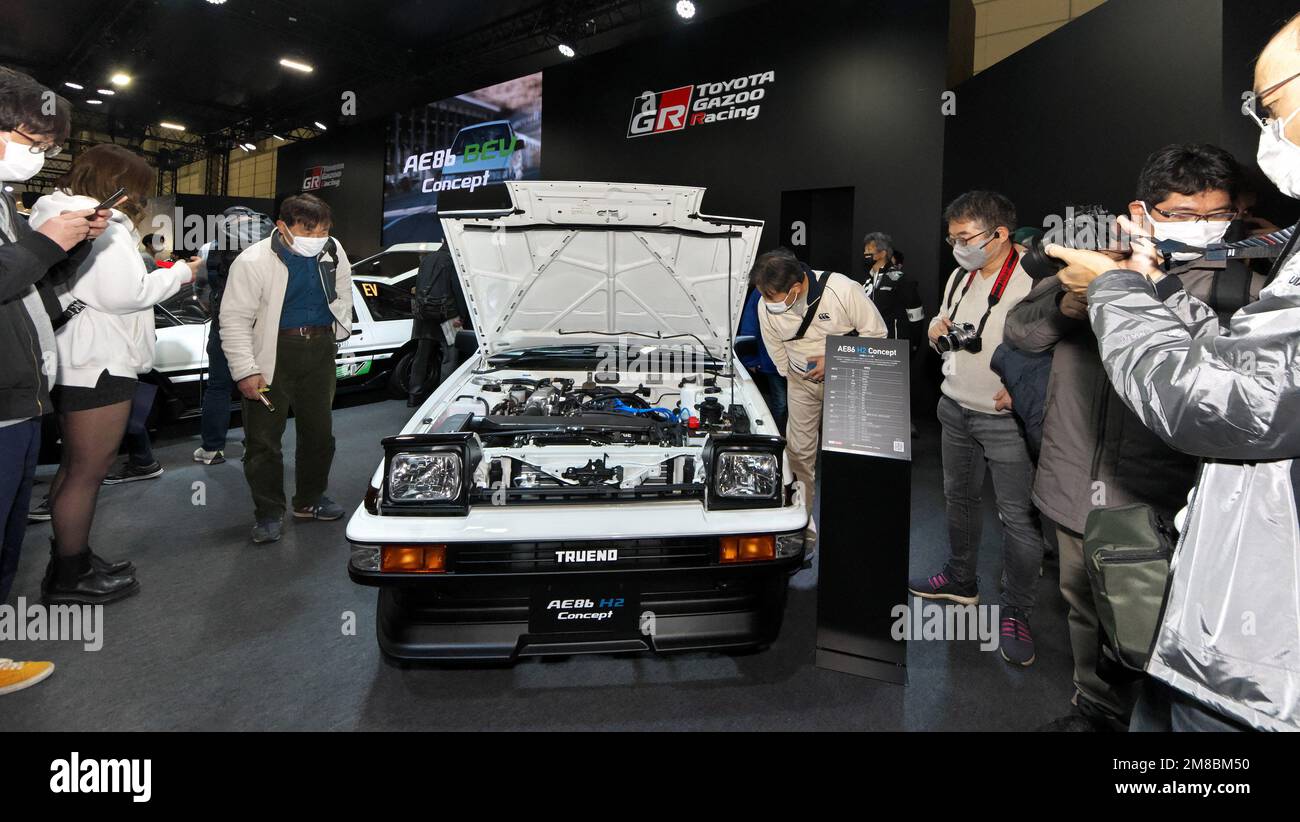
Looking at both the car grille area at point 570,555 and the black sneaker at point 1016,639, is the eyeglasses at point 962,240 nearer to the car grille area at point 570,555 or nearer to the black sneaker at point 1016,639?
the black sneaker at point 1016,639

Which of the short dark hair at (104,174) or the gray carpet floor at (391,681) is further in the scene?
the short dark hair at (104,174)

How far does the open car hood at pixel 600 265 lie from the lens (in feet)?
8.69

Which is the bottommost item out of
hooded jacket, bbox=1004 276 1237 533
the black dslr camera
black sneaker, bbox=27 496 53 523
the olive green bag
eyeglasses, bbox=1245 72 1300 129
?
black sneaker, bbox=27 496 53 523

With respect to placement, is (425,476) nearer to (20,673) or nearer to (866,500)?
(866,500)

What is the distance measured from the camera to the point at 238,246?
13.8 feet

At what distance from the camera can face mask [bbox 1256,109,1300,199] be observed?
36.5 inches

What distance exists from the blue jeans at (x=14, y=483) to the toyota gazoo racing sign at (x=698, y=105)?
674cm

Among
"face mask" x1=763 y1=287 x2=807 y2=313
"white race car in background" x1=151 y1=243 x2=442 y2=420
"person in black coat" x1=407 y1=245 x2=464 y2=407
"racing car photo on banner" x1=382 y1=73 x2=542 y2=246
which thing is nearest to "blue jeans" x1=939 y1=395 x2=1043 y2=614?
"face mask" x1=763 y1=287 x2=807 y2=313

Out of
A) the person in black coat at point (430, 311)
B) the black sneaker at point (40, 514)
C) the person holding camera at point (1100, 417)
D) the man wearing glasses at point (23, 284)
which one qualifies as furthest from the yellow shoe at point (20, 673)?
the person in black coat at point (430, 311)

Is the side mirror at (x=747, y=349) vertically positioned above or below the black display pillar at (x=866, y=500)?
above

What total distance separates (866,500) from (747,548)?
18.6 inches

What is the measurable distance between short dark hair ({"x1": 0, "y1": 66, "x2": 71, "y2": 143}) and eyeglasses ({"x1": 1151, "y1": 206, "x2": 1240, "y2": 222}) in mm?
2735

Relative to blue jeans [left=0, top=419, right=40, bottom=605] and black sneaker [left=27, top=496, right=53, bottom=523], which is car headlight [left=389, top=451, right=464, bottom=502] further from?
black sneaker [left=27, top=496, right=53, bottom=523]

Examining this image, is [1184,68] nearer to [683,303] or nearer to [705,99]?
[683,303]
